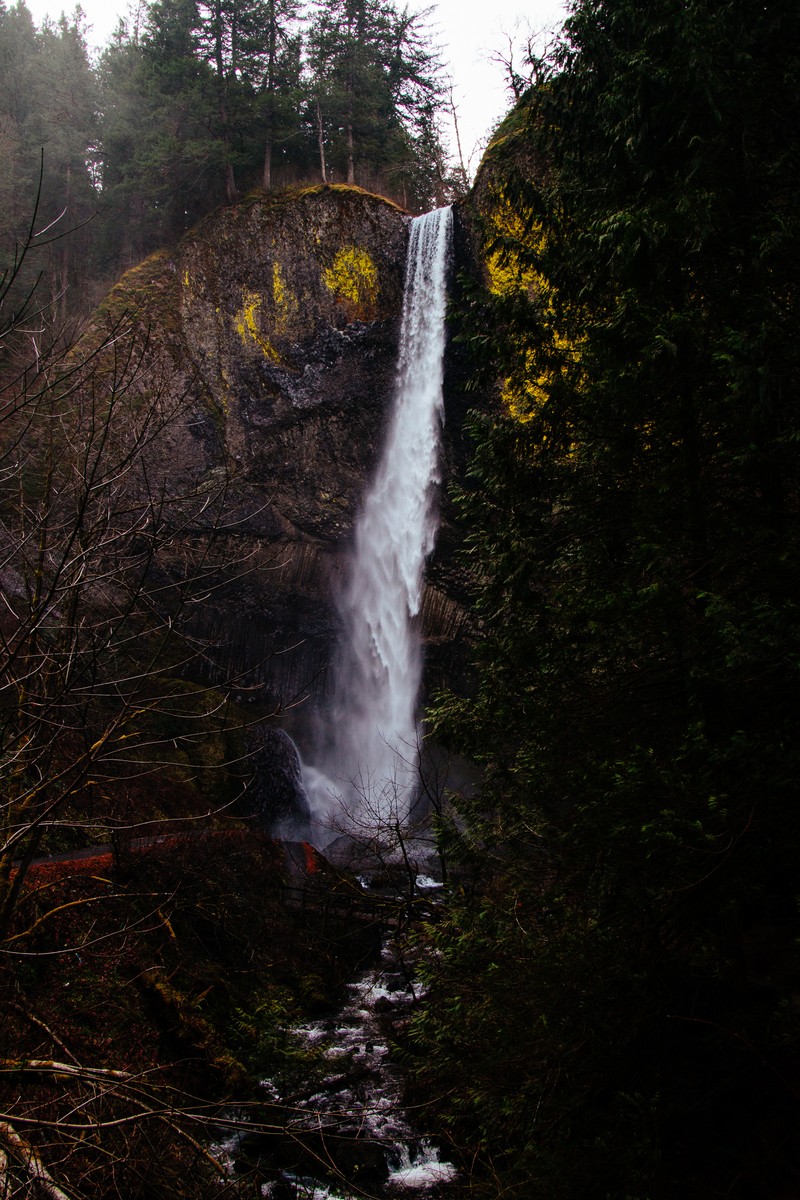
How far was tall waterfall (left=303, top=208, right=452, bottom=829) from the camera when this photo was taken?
20141 millimetres

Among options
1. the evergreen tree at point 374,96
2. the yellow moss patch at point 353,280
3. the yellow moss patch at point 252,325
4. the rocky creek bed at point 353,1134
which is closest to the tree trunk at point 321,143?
the evergreen tree at point 374,96

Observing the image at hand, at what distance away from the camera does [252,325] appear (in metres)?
21.5

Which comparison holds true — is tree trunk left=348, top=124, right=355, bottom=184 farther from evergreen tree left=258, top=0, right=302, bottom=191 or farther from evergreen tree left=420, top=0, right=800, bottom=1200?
evergreen tree left=420, top=0, right=800, bottom=1200

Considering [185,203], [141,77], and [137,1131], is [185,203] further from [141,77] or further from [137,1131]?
[137,1131]

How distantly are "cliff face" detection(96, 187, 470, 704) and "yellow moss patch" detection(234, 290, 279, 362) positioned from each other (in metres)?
0.04

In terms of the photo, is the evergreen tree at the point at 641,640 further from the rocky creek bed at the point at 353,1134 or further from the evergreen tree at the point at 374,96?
the evergreen tree at the point at 374,96

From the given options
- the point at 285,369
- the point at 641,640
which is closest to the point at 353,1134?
the point at 641,640

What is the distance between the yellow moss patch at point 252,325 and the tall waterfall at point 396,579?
3.87 metres

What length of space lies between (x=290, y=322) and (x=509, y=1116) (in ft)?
66.8

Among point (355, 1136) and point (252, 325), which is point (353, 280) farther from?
point (355, 1136)

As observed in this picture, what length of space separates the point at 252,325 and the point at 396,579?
28.0 feet

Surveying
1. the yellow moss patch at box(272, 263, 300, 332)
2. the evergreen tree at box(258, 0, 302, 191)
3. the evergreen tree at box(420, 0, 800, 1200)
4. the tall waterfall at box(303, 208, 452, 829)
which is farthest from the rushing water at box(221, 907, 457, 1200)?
the evergreen tree at box(258, 0, 302, 191)

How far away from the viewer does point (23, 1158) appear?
2.89m

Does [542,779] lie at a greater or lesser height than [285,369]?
lesser
